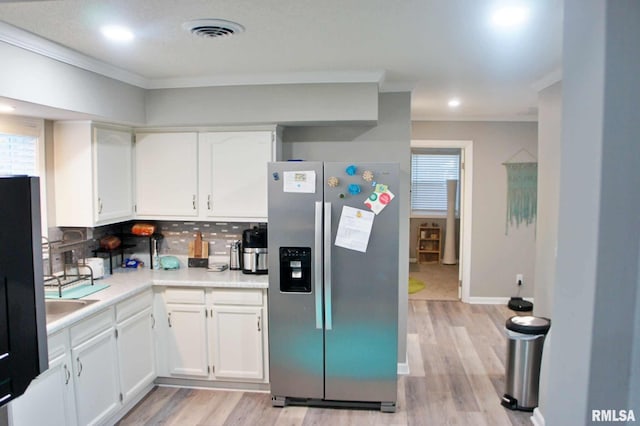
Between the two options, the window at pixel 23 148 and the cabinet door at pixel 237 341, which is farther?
the cabinet door at pixel 237 341

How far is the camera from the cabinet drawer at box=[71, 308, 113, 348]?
2.72 m

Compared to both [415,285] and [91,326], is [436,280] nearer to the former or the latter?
[415,285]

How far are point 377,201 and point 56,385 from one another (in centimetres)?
221

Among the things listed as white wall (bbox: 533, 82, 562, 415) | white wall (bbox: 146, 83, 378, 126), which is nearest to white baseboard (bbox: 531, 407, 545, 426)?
white wall (bbox: 533, 82, 562, 415)

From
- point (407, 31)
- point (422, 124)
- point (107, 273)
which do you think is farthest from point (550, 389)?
point (422, 124)

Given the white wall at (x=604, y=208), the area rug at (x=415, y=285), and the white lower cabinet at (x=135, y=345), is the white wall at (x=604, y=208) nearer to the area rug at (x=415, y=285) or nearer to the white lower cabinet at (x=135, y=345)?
the white lower cabinet at (x=135, y=345)

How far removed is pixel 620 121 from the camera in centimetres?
88

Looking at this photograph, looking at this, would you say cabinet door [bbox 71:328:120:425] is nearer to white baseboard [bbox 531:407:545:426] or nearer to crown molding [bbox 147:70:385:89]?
crown molding [bbox 147:70:385:89]

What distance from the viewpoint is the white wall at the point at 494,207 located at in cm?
600

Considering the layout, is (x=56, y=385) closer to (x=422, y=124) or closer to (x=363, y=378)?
(x=363, y=378)

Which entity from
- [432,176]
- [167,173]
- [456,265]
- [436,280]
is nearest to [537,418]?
[167,173]

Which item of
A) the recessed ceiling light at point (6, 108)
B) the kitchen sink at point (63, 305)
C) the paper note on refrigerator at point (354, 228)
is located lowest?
the kitchen sink at point (63, 305)

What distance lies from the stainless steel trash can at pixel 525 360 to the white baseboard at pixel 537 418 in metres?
0.14

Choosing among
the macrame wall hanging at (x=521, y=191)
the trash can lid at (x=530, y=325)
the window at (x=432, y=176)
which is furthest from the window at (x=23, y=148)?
the window at (x=432, y=176)
